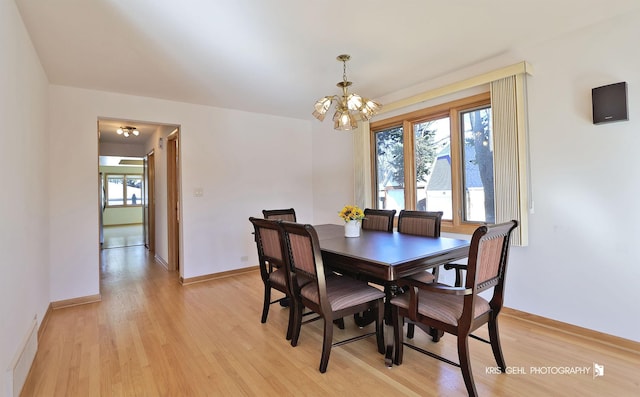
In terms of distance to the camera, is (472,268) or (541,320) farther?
(541,320)

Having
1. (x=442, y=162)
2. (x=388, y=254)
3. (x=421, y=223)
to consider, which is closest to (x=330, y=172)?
(x=442, y=162)

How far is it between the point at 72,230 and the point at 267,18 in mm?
3188

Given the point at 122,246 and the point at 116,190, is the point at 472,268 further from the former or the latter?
the point at 116,190

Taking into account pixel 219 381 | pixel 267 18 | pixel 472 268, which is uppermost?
pixel 267 18

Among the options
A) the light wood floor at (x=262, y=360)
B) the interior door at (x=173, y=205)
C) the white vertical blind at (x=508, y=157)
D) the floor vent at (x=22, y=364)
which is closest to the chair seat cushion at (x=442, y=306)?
the light wood floor at (x=262, y=360)

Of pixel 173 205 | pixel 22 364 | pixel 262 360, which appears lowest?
pixel 262 360

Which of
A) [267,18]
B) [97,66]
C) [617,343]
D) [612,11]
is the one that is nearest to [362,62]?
[267,18]

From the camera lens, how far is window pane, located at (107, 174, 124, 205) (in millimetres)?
11047

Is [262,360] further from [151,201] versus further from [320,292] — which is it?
[151,201]

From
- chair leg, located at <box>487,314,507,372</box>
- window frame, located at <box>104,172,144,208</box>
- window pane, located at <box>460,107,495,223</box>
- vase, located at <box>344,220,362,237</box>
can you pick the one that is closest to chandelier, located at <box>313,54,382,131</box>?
vase, located at <box>344,220,362,237</box>

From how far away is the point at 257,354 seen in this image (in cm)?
226

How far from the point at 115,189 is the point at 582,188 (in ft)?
43.2

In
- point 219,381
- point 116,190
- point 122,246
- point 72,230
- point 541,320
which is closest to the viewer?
point 219,381

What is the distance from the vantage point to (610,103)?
7.35 ft
